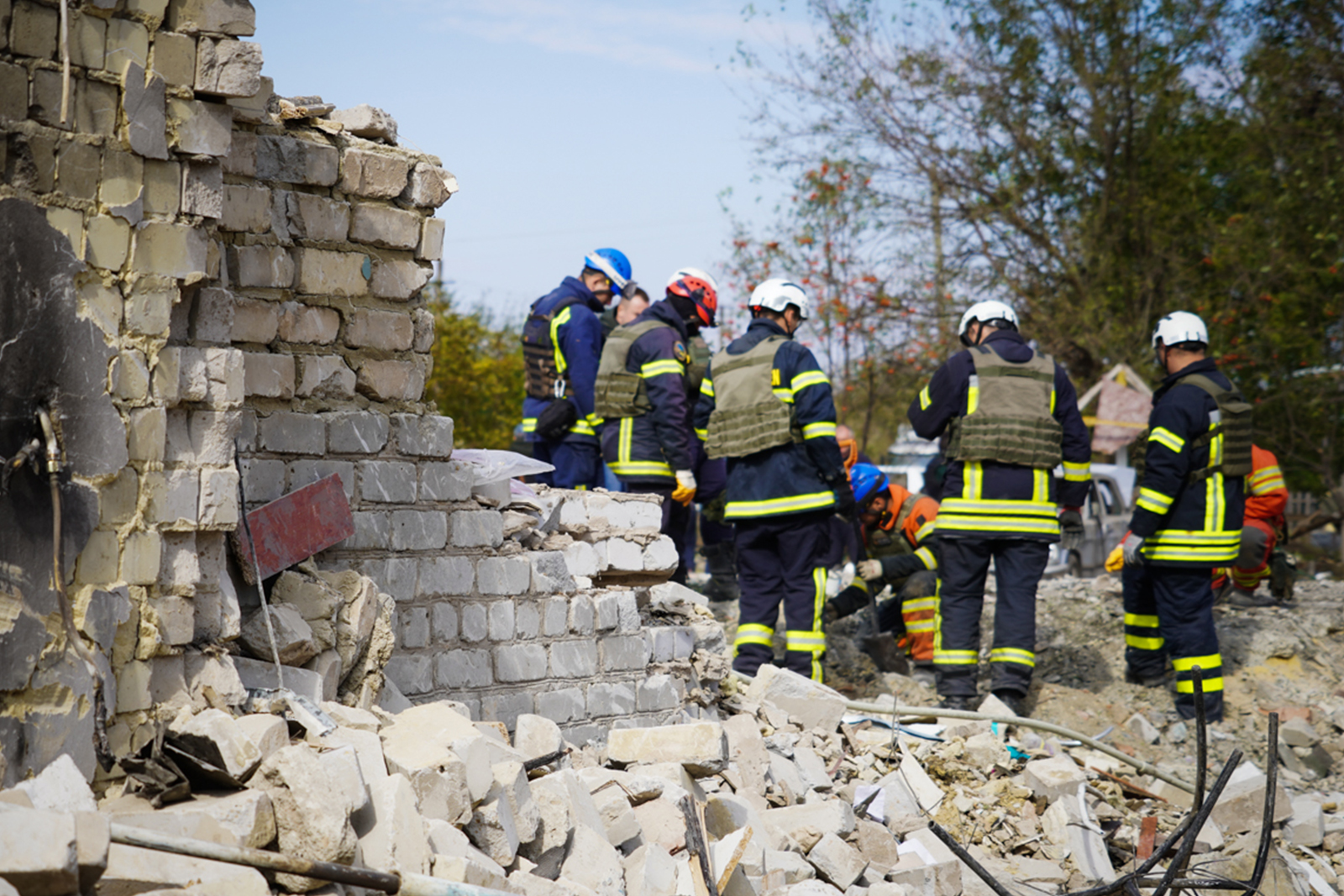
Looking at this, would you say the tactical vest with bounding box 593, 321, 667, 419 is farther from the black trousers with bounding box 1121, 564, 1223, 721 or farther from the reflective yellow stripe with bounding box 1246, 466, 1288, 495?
the reflective yellow stripe with bounding box 1246, 466, 1288, 495

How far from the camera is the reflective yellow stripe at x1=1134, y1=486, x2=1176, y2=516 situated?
20.8ft

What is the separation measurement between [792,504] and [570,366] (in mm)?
1985

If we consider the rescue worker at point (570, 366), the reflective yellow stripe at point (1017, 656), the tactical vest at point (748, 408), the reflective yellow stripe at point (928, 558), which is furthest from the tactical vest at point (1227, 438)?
the rescue worker at point (570, 366)

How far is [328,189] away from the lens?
395 centimetres

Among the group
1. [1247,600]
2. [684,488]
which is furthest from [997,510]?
[1247,600]

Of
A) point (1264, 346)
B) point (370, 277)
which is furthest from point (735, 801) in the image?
point (1264, 346)

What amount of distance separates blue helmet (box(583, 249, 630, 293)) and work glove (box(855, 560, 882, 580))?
7.81ft

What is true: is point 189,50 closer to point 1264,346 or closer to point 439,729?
point 439,729

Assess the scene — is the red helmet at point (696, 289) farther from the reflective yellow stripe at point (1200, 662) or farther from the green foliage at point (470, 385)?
the green foliage at point (470, 385)

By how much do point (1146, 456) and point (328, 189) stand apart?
4.66 m

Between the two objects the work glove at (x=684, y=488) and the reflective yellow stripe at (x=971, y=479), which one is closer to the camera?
the reflective yellow stripe at (x=971, y=479)

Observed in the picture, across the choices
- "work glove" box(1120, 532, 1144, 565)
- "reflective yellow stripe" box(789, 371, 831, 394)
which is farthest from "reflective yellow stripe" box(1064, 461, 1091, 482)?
"reflective yellow stripe" box(789, 371, 831, 394)

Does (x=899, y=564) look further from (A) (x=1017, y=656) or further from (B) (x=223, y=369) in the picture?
(B) (x=223, y=369)

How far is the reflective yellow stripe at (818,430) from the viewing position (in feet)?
19.6
